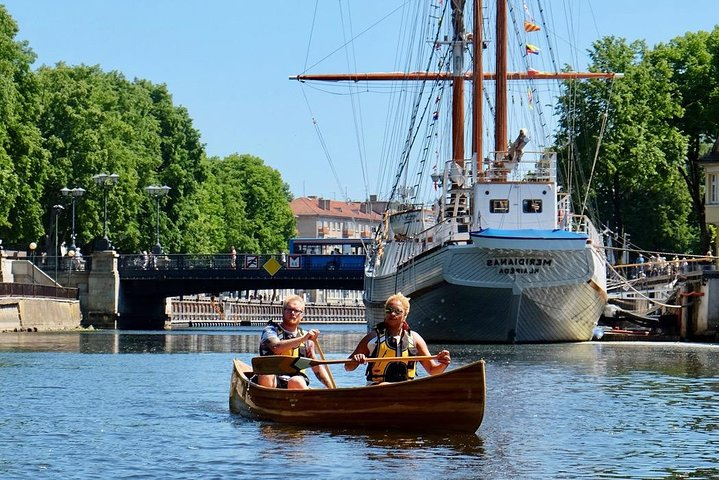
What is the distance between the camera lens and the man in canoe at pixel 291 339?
83.5 ft

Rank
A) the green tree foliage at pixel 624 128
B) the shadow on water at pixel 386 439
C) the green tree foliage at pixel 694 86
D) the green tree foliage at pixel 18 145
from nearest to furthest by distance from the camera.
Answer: the shadow on water at pixel 386 439
the green tree foliage at pixel 18 145
the green tree foliage at pixel 624 128
the green tree foliage at pixel 694 86

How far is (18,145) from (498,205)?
108 ft

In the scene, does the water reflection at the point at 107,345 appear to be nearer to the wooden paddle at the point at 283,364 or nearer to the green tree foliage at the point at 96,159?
the green tree foliage at the point at 96,159

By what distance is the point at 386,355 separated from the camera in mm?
25484

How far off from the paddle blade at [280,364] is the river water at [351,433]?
0.87 meters

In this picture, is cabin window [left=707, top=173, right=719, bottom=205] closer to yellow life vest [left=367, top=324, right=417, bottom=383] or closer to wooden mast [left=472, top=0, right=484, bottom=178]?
wooden mast [left=472, top=0, right=484, bottom=178]

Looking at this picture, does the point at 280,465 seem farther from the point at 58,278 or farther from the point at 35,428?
the point at 58,278

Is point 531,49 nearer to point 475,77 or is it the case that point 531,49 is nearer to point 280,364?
point 475,77

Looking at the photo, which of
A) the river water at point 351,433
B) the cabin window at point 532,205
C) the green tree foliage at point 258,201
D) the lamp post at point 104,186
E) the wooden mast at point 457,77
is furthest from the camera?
the green tree foliage at point 258,201

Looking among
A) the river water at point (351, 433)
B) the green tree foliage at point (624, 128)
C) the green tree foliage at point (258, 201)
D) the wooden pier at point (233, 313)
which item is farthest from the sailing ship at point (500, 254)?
the green tree foliage at point (258, 201)

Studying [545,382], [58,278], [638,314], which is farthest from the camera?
[58,278]

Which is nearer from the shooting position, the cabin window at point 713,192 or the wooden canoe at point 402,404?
the wooden canoe at point 402,404

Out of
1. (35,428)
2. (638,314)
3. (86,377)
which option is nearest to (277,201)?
(638,314)

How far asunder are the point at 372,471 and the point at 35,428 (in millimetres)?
7165
